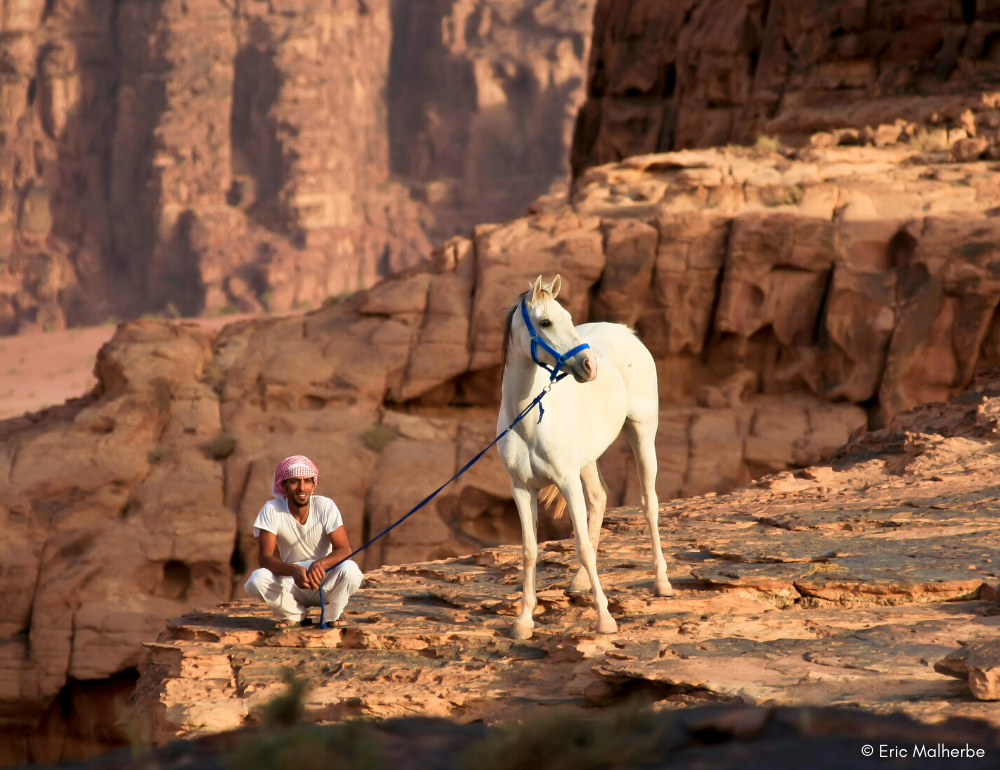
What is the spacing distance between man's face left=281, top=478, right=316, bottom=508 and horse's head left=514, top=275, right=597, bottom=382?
1749 millimetres

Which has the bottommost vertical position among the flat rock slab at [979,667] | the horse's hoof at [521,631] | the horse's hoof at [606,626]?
the horse's hoof at [521,631]

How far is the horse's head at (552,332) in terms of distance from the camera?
6.23 meters

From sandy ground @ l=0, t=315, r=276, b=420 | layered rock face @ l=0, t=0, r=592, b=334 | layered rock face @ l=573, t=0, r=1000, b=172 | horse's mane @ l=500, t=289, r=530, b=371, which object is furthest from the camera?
layered rock face @ l=0, t=0, r=592, b=334

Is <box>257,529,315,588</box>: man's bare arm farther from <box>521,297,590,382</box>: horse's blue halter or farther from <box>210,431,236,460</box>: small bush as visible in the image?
<box>210,431,236,460</box>: small bush

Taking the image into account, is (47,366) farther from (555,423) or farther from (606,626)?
(606,626)

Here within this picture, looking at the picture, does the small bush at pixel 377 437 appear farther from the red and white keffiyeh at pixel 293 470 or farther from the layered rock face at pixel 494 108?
the layered rock face at pixel 494 108

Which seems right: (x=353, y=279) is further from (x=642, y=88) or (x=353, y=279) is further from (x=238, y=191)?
(x=642, y=88)

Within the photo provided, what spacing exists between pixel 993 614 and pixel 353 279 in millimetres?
66040

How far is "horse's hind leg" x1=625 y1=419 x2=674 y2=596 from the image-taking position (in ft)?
24.0

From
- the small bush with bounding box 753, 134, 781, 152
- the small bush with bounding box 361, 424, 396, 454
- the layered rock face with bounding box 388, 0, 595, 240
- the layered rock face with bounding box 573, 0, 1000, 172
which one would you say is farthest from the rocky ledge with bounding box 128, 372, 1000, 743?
the layered rock face with bounding box 388, 0, 595, 240

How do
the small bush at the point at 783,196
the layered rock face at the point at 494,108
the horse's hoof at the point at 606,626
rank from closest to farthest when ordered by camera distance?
1. the horse's hoof at the point at 606,626
2. the small bush at the point at 783,196
3. the layered rock face at the point at 494,108

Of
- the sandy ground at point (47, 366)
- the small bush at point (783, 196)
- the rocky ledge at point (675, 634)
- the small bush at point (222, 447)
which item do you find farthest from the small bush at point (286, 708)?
the sandy ground at point (47, 366)

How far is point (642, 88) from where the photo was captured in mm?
34531

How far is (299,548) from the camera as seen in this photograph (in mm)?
7098
